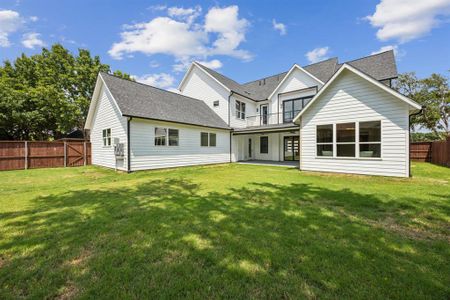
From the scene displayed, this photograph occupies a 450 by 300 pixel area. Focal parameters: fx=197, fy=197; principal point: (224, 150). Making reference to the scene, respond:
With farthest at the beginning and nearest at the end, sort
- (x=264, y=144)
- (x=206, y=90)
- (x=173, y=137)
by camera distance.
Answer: (x=264, y=144)
(x=206, y=90)
(x=173, y=137)

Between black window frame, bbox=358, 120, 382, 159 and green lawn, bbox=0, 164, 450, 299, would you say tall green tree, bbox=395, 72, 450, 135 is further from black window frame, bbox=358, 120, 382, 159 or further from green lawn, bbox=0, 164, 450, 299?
green lawn, bbox=0, 164, 450, 299

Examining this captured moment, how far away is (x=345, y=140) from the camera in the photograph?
9.63 metres

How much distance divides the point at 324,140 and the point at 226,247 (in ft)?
30.3

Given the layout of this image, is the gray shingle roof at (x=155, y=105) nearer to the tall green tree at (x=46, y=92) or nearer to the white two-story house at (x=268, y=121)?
the white two-story house at (x=268, y=121)

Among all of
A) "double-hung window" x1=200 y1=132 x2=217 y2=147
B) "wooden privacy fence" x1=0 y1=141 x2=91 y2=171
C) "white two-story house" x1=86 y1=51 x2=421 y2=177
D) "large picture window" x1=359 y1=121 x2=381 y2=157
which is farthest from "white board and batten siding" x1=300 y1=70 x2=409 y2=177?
"wooden privacy fence" x1=0 y1=141 x2=91 y2=171

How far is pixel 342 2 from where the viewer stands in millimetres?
10711

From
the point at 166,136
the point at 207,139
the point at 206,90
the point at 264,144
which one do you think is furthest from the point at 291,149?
the point at 166,136

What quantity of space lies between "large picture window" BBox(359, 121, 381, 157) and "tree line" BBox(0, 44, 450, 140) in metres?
16.7

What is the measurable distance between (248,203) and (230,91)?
517 inches

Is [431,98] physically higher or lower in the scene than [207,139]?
higher

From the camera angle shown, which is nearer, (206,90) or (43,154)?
(43,154)

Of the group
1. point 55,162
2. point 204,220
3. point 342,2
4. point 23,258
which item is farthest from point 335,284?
point 55,162

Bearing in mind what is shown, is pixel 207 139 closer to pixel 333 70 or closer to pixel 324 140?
pixel 324 140

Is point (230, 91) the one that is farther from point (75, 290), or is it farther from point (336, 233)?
point (75, 290)
